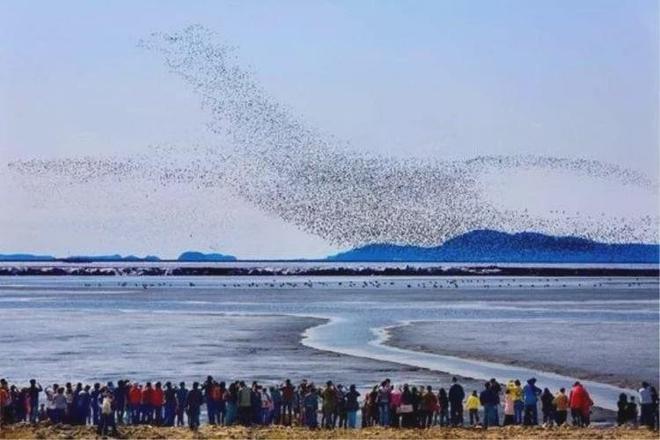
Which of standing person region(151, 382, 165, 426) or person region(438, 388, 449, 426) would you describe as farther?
standing person region(151, 382, 165, 426)

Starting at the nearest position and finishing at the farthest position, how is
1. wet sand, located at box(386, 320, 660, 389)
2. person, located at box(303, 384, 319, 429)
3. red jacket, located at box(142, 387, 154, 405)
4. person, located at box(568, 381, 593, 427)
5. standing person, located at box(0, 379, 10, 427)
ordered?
person, located at box(303, 384, 319, 429), standing person, located at box(0, 379, 10, 427), person, located at box(568, 381, 593, 427), red jacket, located at box(142, 387, 154, 405), wet sand, located at box(386, 320, 660, 389)

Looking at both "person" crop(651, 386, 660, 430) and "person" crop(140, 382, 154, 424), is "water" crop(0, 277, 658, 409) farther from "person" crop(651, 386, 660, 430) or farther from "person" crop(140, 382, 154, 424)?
"person" crop(140, 382, 154, 424)

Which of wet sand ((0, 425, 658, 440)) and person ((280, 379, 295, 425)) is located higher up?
person ((280, 379, 295, 425))

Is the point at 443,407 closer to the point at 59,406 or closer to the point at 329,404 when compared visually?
the point at 329,404

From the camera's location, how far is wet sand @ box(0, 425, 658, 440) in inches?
745

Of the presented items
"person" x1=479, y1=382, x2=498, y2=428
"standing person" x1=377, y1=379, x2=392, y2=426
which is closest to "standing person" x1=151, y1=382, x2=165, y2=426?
"standing person" x1=377, y1=379, x2=392, y2=426

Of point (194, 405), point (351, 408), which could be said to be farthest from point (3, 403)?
point (351, 408)

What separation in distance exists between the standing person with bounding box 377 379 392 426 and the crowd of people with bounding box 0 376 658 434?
0.01m

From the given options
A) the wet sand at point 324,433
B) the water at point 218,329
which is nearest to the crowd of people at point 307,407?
the wet sand at point 324,433

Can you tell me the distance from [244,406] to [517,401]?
525 centimetres

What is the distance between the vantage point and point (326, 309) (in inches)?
2431

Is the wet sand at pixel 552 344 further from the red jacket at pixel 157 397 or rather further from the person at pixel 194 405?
the red jacket at pixel 157 397

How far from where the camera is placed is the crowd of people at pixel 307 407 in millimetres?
20125

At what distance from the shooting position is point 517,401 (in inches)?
813
